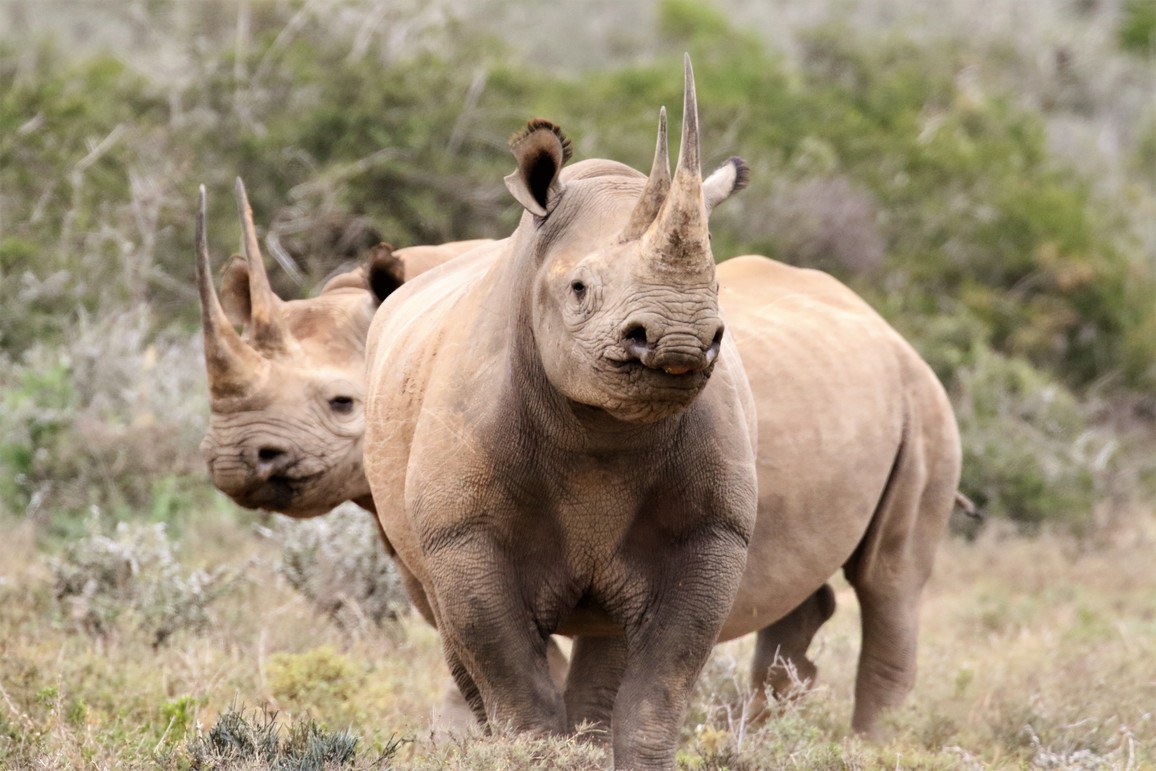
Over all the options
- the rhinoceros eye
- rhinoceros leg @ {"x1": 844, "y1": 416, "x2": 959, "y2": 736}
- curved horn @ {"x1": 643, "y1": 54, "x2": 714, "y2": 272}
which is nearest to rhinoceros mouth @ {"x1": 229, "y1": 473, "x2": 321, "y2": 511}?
the rhinoceros eye

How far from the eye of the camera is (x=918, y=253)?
62.6 feet

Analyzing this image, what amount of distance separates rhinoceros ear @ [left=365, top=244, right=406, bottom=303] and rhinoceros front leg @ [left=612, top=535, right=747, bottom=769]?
2.32 meters

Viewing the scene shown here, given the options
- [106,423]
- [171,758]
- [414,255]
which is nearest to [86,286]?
[106,423]

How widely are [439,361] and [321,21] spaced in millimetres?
14511

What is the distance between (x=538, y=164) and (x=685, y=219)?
696 millimetres

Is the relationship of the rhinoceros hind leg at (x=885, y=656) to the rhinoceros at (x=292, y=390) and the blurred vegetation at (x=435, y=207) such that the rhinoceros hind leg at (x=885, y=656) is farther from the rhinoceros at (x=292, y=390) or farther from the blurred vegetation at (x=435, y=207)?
the blurred vegetation at (x=435, y=207)

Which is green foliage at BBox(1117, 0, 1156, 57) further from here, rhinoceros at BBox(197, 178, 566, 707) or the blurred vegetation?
rhinoceros at BBox(197, 178, 566, 707)

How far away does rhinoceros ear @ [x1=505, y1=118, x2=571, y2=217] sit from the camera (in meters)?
4.36

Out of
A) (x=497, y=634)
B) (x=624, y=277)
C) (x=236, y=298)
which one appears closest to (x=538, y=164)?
(x=624, y=277)

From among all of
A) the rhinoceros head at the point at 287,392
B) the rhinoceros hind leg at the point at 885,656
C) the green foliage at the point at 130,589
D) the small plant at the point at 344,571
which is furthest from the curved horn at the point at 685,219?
the small plant at the point at 344,571

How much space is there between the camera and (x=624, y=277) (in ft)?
12.9

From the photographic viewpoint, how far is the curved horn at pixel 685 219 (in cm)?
384

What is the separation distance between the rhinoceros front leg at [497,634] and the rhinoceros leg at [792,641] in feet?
8.65

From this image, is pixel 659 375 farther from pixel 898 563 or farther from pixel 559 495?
pixel 898 563
